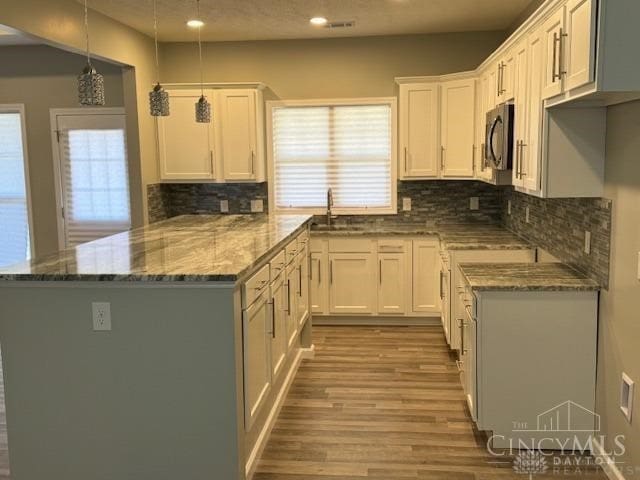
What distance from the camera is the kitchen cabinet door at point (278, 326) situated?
326 centimetres

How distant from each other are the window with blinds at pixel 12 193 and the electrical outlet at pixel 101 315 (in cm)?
380

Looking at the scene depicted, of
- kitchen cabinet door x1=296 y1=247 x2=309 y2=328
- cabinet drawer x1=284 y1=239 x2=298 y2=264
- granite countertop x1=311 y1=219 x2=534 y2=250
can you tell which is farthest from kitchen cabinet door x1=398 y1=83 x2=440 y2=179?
cabinet drawer x1=284 y1=239 x2=298 y2=264

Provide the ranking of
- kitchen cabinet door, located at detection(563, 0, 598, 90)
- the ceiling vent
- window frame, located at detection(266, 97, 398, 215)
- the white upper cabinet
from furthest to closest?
window frame, located at detection(266, 97, 398, 215)
the white upper cabinet
the ceiling vent
kitchen cabinet door, located at detection(563, 0, 598, 90)

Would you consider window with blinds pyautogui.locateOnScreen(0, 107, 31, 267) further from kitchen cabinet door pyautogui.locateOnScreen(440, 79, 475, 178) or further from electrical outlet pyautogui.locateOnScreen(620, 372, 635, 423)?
electrical outlet pyautogui.locateOnScreen(620, 372, 635, 423)

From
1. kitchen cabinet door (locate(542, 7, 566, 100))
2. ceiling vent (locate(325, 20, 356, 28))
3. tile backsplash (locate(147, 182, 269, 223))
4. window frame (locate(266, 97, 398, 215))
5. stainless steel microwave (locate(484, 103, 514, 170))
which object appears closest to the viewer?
kitchen cabinet door (locate(542, 7, 566, 100))

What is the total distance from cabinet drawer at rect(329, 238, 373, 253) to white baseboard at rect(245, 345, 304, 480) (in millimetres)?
1088

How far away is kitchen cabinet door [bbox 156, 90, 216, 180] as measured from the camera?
5.52 metres

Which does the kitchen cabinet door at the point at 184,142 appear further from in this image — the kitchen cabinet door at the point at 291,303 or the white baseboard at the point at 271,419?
the white baseboard at the point at 271,419

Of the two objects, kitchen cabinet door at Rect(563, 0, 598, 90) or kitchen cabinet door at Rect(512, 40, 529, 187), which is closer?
kitchen cabinet door at Rect(563, 0, 598, 90)

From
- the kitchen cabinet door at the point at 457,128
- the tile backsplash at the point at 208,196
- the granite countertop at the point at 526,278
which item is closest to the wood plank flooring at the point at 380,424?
the granite countertop at the point at 526,278

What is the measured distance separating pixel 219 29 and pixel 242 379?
11.7 ft

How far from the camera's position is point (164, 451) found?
261cm

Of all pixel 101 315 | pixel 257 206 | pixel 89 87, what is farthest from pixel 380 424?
pixel 257 206
